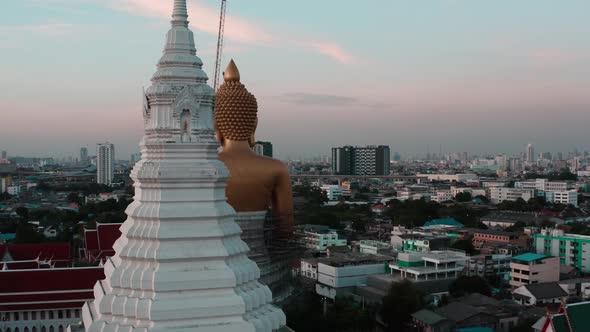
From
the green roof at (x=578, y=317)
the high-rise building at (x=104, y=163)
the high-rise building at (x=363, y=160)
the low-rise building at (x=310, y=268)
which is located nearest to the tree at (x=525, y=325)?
the green roof at (x=578, y=317)

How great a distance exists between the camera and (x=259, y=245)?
47.3 feet

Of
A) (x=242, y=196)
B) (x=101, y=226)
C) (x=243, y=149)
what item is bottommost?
(x=101, y=226)

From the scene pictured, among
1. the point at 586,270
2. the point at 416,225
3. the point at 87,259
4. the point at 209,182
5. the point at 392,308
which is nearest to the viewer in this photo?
the point at 209,182

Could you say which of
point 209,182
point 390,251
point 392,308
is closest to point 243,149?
point 209,182

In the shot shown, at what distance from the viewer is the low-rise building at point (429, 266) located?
26141 millimetres

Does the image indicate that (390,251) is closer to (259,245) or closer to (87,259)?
(87,259)

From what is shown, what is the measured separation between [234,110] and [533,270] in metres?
17.6

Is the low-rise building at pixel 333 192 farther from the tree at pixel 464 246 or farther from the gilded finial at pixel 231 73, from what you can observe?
the gilded finial at pixel 231 73

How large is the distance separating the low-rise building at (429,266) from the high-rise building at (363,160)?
94379 mm

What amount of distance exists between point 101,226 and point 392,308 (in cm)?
1056

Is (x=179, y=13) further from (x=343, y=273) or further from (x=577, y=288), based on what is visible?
(x=577, y=288)

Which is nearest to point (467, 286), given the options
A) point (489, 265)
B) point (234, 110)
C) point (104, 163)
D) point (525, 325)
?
point (489, 265)

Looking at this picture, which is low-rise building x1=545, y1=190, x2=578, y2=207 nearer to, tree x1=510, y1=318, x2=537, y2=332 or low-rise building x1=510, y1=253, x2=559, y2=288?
low-rise building x1=510, y1=253, x2=559, y2=288

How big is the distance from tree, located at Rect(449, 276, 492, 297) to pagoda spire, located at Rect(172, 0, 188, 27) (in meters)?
19.6
